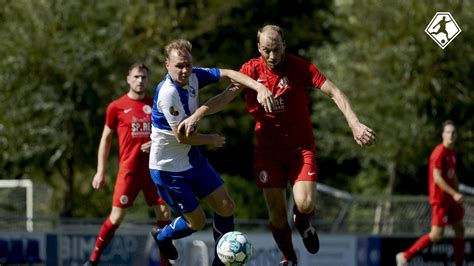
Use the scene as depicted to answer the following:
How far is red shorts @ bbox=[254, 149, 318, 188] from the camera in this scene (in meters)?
10.4

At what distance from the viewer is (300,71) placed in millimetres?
10375

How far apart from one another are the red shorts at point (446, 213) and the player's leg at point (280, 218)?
15.9ft

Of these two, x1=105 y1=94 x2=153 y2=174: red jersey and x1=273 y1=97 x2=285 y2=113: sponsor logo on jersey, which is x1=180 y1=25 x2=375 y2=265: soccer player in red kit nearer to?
x1=273 y1=97 x2=285 y2=113: sponsor logo on jersey

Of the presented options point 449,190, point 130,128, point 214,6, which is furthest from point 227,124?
point 130,128

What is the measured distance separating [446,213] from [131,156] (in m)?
5.00

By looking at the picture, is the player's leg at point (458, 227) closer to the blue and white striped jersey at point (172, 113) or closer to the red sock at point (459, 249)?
the red sock at point (459, 249)

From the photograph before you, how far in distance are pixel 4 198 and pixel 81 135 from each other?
2598mm

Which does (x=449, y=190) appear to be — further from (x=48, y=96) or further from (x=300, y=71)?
(x=48, y=96)

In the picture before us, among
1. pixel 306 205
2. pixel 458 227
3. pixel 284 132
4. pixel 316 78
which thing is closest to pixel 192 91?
pixel 284 132

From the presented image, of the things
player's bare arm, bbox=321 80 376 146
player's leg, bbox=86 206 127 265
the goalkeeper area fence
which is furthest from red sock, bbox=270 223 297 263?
the goalkeeper area fence

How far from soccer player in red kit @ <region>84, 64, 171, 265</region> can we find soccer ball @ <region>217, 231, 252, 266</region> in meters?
2.63

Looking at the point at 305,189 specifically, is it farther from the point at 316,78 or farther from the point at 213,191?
the point at 316,78

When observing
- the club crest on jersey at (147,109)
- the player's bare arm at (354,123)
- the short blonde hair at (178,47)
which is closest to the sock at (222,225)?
the player's bare arm at (354,123)

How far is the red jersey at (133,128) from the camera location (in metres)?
12.3
